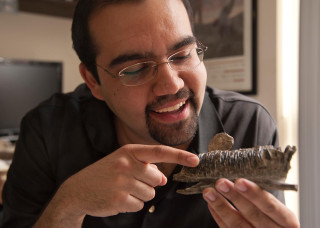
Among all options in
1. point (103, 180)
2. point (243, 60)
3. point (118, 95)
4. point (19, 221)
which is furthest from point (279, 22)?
point (19, 221)

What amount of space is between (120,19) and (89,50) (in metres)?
0.26

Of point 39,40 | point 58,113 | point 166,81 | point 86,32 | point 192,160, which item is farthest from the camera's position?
point 39,40

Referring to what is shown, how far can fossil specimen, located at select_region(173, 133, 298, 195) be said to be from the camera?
0.88 m

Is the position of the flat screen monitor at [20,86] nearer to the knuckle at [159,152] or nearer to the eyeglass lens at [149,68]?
the eyeglass lens at [149,68]

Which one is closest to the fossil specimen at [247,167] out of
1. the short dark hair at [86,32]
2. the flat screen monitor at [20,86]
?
the short dark hair at [86,32]

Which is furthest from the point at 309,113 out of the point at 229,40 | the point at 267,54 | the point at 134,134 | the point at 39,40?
the point at 39,40

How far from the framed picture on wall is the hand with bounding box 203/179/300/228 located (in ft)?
5.43

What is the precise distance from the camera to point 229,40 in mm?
2641

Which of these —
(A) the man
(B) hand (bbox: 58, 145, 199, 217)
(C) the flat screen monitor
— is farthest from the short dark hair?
(C) the flat screen monitor

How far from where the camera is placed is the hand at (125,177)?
927 millimetres

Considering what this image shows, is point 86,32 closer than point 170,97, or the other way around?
point 170,97

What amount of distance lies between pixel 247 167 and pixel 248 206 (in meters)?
0.10

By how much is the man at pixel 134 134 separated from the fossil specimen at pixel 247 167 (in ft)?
0.21

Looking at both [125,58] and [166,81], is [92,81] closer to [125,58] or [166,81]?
[125,58]
